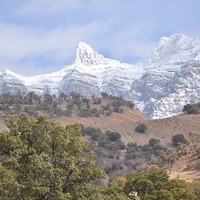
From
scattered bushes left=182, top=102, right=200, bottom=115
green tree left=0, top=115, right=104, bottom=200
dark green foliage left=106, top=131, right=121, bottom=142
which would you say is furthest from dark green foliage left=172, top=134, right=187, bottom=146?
green tree left=0, top=115, right=104, bottom=200

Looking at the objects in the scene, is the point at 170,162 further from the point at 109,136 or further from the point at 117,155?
the point at 109,136

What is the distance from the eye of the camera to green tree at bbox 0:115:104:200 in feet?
64.6

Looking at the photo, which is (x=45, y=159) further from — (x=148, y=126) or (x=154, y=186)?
(x=148, y=126)

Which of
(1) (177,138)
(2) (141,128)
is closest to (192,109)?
(2) (141,128)

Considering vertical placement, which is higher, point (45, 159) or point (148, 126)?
point (148, 126)

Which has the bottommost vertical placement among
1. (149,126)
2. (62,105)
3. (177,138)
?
(177,138)

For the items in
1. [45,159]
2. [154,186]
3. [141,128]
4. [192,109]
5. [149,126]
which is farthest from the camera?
[192,109]

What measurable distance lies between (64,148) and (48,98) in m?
98.4

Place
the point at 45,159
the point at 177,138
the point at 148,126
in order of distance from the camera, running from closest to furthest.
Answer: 1. the point at 45,159
2. the point at 177,138
3. the point at 148,126

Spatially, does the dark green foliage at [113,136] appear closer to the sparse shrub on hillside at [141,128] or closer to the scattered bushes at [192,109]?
the sparse shrub on hillside at [141,128]

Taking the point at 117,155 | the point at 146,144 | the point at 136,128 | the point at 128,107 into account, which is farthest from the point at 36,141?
the point at 128,107

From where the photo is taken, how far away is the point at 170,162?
62.2 meters

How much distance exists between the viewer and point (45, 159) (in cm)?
2027

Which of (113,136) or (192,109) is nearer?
(113,136)
